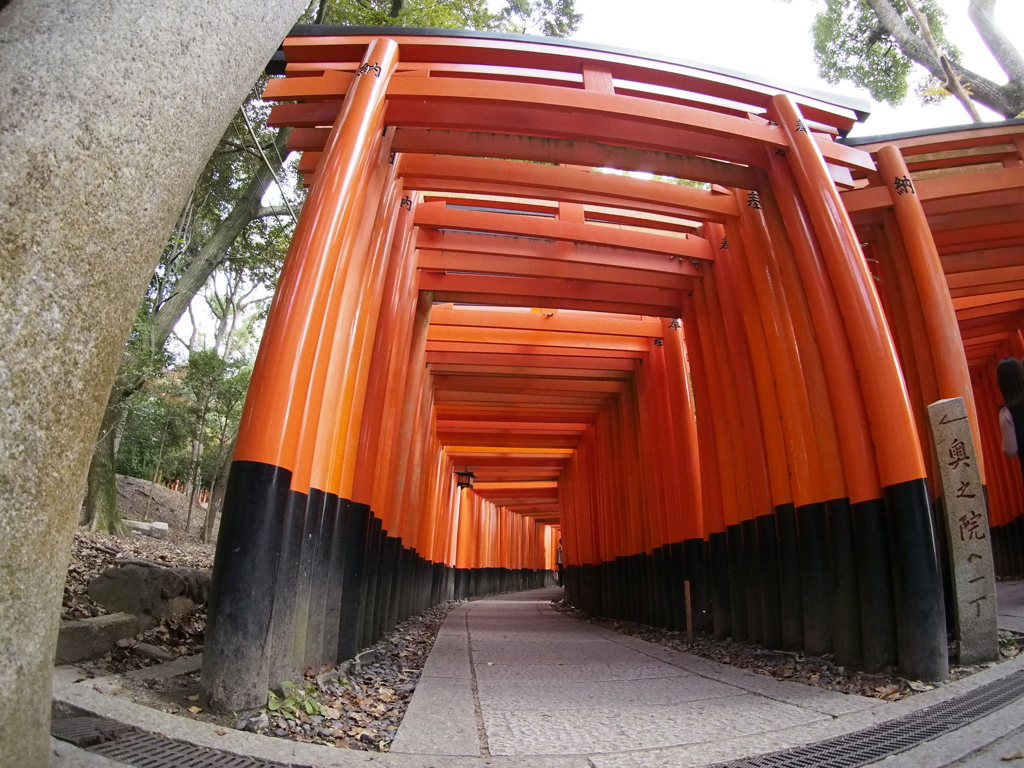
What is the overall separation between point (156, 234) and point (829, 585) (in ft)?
15.7

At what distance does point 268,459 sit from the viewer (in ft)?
10.3

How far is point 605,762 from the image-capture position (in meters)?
2.41

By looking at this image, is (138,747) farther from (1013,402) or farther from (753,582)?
(1013,402)

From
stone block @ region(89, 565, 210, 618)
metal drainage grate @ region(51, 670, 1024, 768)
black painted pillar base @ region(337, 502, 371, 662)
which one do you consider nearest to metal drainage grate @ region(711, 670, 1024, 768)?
metal drainage grate @ region(51, 670, 1024, 768)

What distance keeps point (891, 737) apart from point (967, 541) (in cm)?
195

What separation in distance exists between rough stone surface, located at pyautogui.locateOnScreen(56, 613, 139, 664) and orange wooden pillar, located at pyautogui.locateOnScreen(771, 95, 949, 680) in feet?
15.8

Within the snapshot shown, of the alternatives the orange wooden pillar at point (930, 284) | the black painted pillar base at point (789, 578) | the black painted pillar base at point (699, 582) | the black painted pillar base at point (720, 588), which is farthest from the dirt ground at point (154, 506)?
the orange wooden pillar at point (930, 284)

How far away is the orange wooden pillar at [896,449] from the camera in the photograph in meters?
3.68

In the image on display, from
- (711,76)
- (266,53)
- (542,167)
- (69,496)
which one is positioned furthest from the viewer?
(542,167)

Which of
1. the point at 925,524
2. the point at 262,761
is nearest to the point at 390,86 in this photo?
the point at 262,761

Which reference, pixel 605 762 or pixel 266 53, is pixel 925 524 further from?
pixel 266 53

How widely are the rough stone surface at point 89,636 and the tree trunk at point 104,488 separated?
20.7ft

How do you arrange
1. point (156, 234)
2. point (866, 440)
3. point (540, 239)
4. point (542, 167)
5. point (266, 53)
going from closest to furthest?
point (156, 234)
point (266, 53)
point (866, 440)
point (542, 167)
point (540, 239)

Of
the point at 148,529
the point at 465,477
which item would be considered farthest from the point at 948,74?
the point at 148,529
